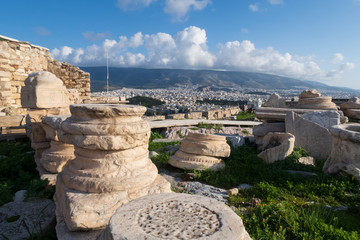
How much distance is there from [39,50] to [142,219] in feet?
41.1

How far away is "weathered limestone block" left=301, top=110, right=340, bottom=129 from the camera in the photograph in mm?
6348

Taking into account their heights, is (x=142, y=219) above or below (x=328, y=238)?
above

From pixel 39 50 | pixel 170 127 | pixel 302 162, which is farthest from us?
pixel 39 50

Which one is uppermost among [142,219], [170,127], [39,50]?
[39,50]

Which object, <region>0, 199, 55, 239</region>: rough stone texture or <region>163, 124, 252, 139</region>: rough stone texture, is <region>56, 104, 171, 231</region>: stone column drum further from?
<region>163, 124, 252, 139</region>: rough stone texture

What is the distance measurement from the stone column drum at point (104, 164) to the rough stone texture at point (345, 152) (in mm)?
3402

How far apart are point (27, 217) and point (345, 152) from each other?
493 centimetres

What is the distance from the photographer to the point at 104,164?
2.33 meters

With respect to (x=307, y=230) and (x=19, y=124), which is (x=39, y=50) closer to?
(x=19, y=124)

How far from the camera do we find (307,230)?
246cm

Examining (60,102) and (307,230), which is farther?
(60,102)

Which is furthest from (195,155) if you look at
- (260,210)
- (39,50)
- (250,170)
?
(39,50)

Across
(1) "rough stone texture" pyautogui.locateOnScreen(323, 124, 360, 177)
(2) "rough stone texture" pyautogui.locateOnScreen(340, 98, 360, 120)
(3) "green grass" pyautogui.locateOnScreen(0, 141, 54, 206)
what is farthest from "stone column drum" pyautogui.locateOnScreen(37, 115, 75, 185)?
(2) "rough stone texture" pyautogui.locateOnScreen(340, 98, 360, 120)

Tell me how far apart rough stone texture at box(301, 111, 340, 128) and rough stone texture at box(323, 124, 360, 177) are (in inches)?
87.9
